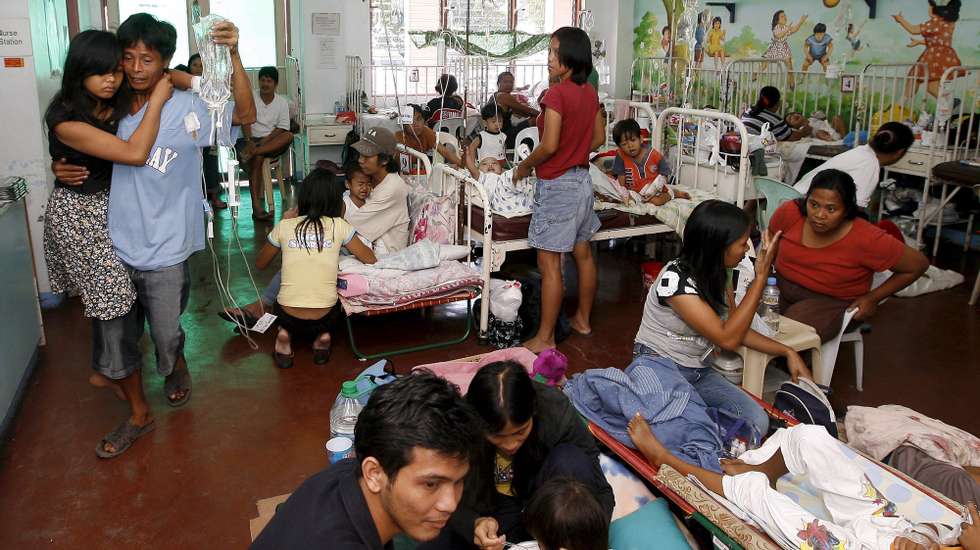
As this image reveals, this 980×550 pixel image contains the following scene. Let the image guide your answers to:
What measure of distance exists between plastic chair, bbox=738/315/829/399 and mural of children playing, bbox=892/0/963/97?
161 inches

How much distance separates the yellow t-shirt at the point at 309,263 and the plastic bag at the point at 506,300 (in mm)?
878

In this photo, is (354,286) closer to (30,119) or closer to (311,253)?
(311,253)

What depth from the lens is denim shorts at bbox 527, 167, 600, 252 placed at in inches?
171

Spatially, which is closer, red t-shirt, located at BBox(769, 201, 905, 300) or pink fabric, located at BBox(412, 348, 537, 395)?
pink fabric, located at BBox(412, 348, 537, 395)

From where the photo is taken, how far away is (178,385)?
372cm

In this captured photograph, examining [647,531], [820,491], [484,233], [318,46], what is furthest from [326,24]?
[820,491]

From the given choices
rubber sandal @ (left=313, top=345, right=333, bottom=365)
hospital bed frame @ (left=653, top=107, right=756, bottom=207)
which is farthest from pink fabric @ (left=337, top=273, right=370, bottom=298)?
hospital bed frame @ (left=653, top=107, right=756, bottom=207)

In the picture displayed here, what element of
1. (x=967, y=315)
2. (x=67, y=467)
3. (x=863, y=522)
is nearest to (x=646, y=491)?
(x=863, y=522)

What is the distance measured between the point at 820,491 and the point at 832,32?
641cm

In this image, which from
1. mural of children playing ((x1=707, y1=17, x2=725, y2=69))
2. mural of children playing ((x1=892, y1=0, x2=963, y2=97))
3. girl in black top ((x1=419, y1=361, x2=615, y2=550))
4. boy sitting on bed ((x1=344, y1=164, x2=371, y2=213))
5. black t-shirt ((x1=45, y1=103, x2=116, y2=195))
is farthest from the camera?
mural of children playing ((x1=707, y1=17, x2=725, y2=69))

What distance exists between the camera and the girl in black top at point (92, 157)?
2898mm

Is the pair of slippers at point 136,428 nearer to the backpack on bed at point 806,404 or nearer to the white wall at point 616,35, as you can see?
the backpack on bed at point 806,404

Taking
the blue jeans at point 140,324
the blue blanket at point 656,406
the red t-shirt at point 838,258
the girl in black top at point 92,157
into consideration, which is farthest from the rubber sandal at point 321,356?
the red t-shirt at point 838,258

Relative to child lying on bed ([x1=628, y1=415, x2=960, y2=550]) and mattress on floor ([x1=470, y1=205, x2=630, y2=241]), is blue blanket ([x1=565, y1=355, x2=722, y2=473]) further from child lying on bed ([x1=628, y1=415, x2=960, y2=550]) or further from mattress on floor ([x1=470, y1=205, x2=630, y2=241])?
mattress on floor ([x1=470, y1=205, x2=630, y2=241])
